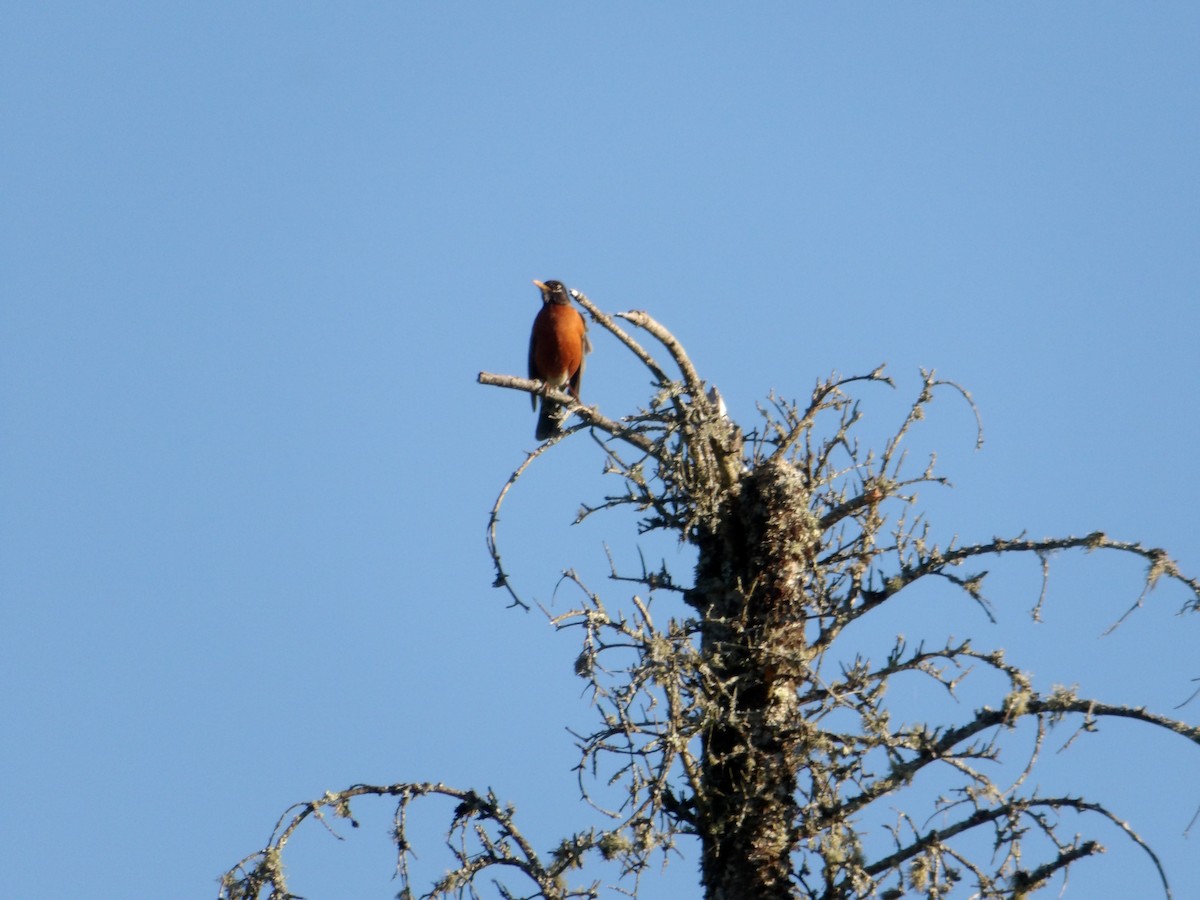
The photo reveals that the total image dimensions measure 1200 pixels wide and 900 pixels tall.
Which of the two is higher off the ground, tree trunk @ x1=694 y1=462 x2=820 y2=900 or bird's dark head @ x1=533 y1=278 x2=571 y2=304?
bird's dark head @ x1=533 y1=278 x2=571 y2=304

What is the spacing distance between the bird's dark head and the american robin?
142 mm

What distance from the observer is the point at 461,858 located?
17.0 feet

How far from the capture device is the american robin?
10656 millimetres

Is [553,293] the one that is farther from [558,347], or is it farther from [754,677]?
[754,677]

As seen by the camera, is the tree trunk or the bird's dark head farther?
the bird's dark head

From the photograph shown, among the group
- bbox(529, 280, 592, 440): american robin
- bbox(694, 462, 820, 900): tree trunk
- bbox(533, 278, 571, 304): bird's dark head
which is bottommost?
bbox(694, 462, 820, 900): tree trunk

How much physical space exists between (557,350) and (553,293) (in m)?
0.72

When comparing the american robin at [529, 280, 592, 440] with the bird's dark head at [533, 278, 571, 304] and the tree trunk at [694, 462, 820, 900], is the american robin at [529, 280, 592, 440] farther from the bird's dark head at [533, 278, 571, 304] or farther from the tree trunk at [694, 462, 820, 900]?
the tree trunk at [694, 462, 820, 900]

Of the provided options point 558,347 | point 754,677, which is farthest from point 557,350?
point 754,677

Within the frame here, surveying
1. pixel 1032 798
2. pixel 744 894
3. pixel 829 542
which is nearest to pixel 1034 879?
pixel 1032 798

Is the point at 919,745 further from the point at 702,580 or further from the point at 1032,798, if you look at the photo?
the point at 702,580

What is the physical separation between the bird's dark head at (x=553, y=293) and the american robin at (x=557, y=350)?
0.14m

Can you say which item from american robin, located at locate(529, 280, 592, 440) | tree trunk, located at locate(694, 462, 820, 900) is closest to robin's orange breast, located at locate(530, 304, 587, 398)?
american robin, located at locate(529, 280, 592, 440)

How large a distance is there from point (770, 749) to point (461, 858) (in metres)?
1.14
